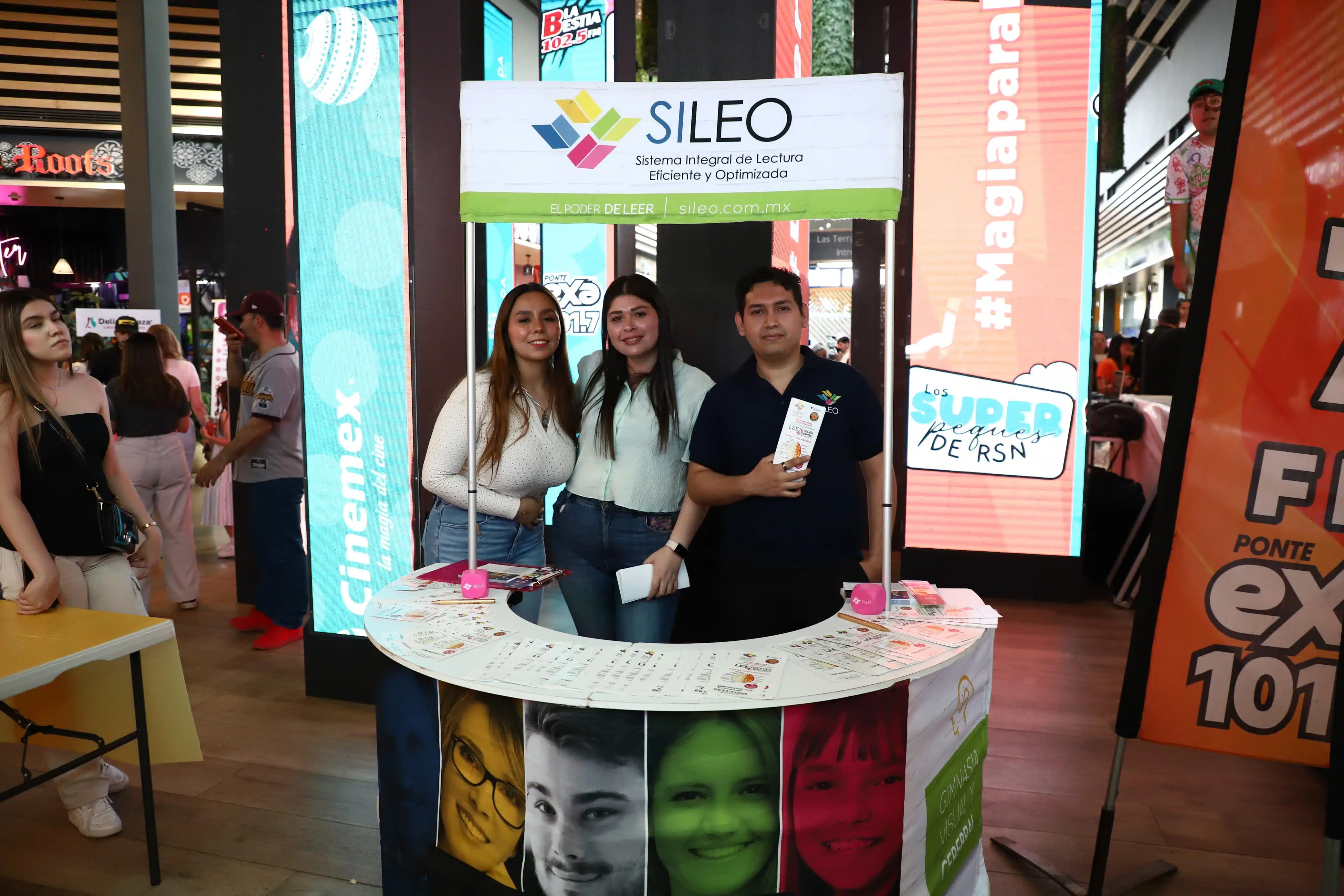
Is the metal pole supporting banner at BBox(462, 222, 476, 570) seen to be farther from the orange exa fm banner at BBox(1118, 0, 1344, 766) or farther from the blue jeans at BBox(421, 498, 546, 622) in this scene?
the orange exa fm banner at BBox(1118, 0, 1344, 766)

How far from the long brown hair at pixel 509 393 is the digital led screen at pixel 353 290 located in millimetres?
960

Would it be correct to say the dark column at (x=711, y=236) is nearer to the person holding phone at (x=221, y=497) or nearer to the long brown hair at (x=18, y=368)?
the long brown hair at (x=18, y=368)

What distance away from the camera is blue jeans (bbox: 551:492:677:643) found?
94.9 inches

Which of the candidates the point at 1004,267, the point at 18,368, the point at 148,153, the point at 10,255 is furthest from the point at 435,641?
the point at 10,255

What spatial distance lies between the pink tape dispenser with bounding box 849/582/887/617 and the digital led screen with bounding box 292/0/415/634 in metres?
1.87

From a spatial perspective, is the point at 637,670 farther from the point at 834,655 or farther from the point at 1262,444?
the point at 1262,444

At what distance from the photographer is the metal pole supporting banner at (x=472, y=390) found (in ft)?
7.12

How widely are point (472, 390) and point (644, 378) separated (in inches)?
19.5

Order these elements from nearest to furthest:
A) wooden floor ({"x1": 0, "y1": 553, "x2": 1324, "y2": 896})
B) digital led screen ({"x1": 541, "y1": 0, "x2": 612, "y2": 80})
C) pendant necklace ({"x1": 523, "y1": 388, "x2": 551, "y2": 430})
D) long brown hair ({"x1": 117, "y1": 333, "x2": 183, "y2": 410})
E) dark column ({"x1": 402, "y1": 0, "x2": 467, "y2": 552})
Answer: wooden floor ({"x1": 0, "y1": 553, "x2": 1324, "y2": 896}), pendant necklace ({"x1": 523, "y1": 388, "x2": 551, "y2": 430}), dark column ({"x1": 402, "y1": 0, "x2": 467, "y2": 552}), long brown hair ({"x1": 117, "y1": 333, "x2": 183, "y2": 410}), digital led screen ({"x1": 541, "y1": 0, "x2": 612, "y2": 80})

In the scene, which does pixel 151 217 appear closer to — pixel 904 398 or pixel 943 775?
pixel 904 398

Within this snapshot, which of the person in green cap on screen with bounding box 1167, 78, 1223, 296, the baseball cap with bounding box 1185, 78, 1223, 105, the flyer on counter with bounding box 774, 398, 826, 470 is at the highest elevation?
the baseball cap with bounding box 1185, 78, 1223, 105

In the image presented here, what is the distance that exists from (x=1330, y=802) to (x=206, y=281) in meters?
15.3

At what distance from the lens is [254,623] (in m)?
4.46

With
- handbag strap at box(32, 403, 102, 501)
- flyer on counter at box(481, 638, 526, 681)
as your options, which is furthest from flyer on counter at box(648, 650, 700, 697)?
handbag strap at box(32, 403, 102, 501)
